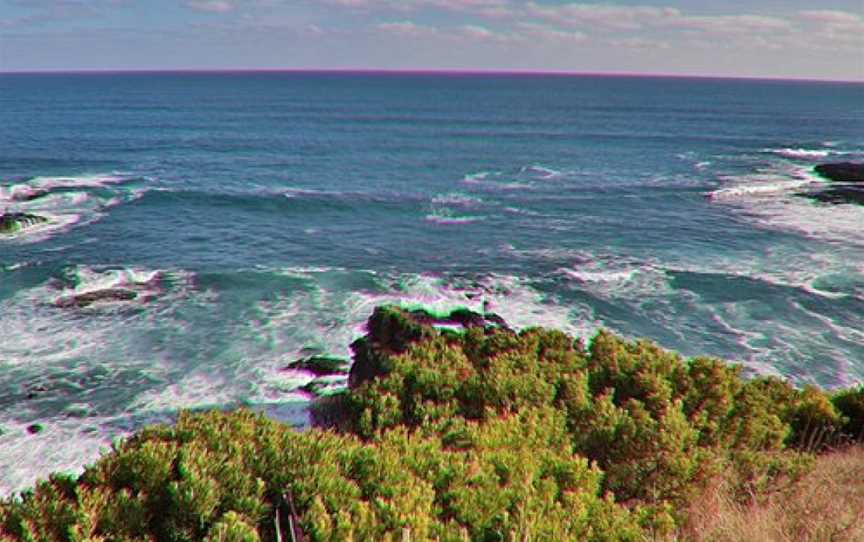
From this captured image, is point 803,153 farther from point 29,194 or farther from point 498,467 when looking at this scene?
point 498,467

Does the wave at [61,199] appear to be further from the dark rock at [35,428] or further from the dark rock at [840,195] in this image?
the dark rock at [840,195]

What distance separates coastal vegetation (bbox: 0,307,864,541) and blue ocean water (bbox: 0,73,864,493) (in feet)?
47.6

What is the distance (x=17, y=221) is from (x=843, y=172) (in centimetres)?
8495

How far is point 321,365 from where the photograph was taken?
102ft

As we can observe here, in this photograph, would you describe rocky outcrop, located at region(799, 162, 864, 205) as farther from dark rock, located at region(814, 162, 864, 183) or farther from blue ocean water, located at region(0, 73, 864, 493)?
blue ocean water, located at region(0, 73, 864, 493)

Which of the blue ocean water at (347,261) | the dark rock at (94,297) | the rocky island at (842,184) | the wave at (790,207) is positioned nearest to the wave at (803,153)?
the blue ocean water at (347,261)

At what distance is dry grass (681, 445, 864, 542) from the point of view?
8719mm

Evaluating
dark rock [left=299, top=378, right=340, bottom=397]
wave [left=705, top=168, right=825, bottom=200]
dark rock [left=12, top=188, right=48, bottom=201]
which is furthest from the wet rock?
wave [left=705, top=168, right=825, bottom=200]

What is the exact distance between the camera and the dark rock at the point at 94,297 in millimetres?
37500

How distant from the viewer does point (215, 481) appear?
8.28 meters

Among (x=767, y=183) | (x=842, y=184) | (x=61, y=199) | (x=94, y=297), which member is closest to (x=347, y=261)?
(x=94, y=297)

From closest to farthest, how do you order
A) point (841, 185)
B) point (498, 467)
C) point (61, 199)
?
1. point (498, 467)
2. point (61, 199)
3. point (841, 185)

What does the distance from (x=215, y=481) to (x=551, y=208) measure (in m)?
57.7

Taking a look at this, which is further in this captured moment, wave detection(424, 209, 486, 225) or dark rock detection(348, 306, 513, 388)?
wave detection(424, 209, 486, 225)
